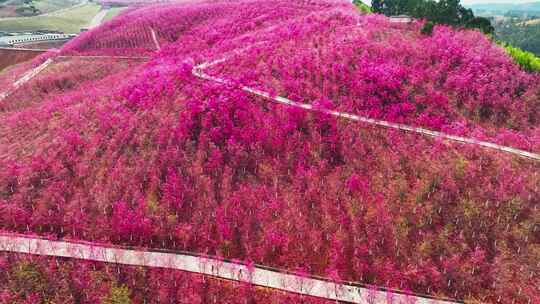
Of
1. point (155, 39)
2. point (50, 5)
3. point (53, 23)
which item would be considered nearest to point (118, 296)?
point (155, 39)

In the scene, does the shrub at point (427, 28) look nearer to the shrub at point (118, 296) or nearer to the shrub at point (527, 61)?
the shrub at point (527, 61)

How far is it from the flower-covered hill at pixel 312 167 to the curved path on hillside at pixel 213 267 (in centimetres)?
63

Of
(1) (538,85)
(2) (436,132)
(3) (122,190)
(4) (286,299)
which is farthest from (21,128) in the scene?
(1) (538,85)

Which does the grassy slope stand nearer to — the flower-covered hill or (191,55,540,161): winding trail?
the flower-covered hill

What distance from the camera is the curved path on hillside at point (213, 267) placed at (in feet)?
50.3

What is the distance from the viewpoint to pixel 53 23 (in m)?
85.0

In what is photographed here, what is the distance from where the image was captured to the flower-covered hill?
17.1m

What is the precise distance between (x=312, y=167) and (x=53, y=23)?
93588mm

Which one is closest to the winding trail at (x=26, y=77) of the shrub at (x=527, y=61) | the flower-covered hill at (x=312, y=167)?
the flower-covered hill at (x=312, y=167)

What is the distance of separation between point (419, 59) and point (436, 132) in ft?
29.1

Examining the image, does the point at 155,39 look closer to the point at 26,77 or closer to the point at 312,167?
the point at 26,77

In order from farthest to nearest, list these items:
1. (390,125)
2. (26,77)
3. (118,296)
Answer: (26,77)
(390,125)
(118,296)

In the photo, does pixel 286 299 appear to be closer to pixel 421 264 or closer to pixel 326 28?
pixel 421 264

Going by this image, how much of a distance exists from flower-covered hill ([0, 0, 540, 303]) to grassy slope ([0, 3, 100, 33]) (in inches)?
2580
